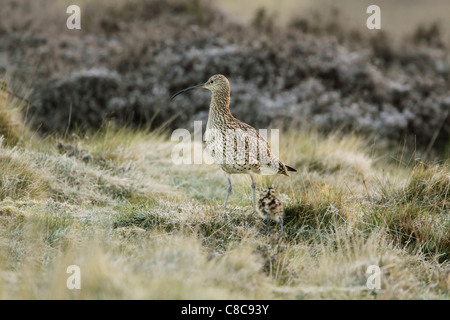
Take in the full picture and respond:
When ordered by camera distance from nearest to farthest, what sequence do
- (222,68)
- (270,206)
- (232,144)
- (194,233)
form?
(270,206), (194,233), (232,144), (222,68)

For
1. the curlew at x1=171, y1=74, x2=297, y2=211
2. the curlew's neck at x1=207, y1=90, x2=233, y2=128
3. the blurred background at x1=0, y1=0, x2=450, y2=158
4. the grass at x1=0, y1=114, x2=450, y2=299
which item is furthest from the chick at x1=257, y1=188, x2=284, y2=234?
the blurred background at x1=0, y1=0, x2=450, y2=158

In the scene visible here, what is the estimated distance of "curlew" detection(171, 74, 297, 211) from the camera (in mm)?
5023

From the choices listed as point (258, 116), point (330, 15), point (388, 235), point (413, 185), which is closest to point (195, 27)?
point (258, 116)

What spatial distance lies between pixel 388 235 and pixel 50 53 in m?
9.64

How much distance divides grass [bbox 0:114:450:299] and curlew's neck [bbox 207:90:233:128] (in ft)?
3.13

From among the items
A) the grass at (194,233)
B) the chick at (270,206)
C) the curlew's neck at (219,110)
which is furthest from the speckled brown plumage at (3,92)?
the chick at (270,206)

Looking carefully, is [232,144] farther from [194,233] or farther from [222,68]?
[222,68]

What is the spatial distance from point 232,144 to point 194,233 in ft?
3.40

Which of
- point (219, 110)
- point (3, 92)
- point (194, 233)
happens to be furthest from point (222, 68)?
point (194, 233)

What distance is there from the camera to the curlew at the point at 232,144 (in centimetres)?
502

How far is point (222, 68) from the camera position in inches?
454

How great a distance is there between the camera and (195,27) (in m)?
12.7

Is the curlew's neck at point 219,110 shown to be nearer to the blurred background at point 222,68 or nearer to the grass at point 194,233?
the grass at point 194,233

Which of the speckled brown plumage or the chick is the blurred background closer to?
the speckled brown plumage
